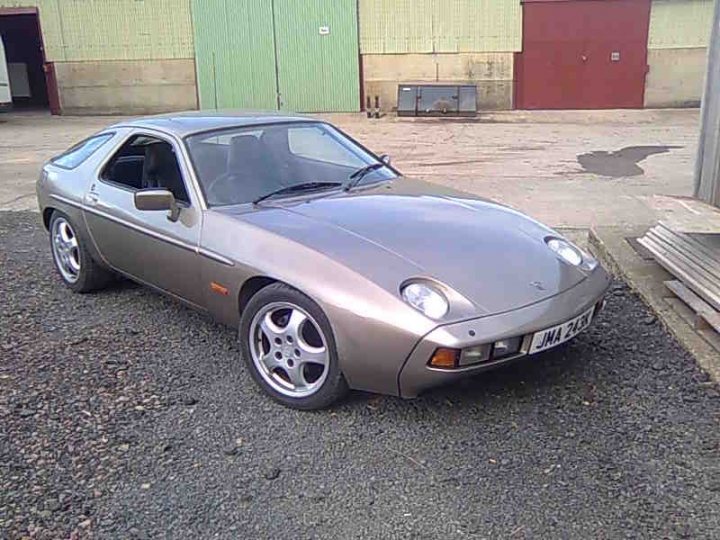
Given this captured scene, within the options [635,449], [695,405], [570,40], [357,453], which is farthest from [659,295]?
[570,40]

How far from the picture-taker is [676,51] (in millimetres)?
19844

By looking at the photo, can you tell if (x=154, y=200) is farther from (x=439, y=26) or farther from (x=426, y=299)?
(x=439, y=26)

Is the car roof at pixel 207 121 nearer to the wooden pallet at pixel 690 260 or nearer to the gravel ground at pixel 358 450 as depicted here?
the gravel ground at pixel 358 450

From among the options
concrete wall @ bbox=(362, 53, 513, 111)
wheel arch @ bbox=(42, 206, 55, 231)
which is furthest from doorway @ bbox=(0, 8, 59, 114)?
wheel arch @ bbox=(42, 206, 55, 231)

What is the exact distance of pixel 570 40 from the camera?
789 inches

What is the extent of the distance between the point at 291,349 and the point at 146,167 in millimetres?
1865

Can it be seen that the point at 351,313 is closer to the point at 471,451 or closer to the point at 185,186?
the point at 471,451

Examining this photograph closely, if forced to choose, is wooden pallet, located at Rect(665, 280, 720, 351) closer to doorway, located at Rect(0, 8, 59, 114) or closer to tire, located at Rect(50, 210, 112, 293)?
tire, located at Rect(50, 210, 112, 293)

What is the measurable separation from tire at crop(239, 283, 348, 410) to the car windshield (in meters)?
0.80

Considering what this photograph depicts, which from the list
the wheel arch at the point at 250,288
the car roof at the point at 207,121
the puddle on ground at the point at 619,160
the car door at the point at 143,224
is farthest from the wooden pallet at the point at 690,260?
the puddle on ground at the point at 619,160

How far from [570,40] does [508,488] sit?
19.4 meters

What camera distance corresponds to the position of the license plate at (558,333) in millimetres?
3213

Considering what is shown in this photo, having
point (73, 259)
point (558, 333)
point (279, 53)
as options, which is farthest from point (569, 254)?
point (279, 53)

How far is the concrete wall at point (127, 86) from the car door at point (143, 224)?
18.0m
